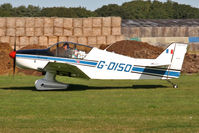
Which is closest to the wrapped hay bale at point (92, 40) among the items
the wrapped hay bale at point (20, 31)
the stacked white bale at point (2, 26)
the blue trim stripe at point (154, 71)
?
the wrapped hay bale at point (20, 31)

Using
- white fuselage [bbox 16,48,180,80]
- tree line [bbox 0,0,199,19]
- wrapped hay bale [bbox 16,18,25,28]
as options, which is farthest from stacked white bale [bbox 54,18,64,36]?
tree line [bbox 0,0,199,19]

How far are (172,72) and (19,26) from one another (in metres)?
18.7

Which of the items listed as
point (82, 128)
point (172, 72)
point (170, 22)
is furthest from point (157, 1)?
point (82, 128)

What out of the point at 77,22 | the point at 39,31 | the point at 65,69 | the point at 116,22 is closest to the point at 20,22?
the point at 39,31

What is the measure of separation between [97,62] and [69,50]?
3.91ft

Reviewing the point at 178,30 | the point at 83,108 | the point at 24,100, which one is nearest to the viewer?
the point at 83,108

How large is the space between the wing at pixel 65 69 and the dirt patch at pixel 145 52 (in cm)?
1026

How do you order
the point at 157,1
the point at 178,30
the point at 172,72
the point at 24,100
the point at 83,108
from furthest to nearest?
the point at 157,1 → the point at 178,30 → the point at 172,72 → the point at 24,100 → the point at 83,108

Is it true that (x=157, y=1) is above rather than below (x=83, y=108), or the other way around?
above

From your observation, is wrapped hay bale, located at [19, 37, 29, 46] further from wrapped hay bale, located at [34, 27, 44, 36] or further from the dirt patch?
the dirt patch

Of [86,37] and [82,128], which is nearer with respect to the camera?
[82,128]

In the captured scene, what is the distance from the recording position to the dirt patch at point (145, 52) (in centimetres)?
2319

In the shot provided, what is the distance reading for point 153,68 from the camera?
14.8 m

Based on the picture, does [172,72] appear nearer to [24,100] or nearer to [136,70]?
[136,70]
